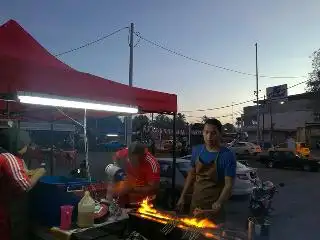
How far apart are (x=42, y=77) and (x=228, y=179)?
A: 2.39 metres

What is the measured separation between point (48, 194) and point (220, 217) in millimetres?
1657

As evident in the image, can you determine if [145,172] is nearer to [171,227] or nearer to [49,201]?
[49,201]

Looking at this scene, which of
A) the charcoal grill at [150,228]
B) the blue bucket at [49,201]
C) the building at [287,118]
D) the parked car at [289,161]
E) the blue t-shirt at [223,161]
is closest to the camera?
the charcoal grill at [150,228]

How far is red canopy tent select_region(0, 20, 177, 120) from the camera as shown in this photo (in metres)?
3.79

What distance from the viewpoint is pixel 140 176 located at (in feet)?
14.3

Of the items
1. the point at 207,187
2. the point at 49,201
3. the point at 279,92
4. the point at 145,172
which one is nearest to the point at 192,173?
the point at 207,187

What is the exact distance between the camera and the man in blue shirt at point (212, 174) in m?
3.06

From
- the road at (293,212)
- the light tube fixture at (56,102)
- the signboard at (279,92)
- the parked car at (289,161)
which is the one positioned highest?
the signboard at (279,92)

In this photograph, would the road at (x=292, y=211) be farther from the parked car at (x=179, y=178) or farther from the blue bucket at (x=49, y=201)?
the blue bucket at (x=49, y=201)

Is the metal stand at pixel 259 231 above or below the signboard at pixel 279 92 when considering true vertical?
below

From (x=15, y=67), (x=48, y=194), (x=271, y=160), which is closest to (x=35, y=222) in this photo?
(x=48, y=194)

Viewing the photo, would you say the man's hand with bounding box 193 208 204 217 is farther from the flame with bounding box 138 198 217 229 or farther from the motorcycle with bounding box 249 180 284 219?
the motorcycle with bounding box 249 180 284 219

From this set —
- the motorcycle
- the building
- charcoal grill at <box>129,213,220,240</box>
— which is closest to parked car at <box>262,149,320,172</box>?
the motorcycle

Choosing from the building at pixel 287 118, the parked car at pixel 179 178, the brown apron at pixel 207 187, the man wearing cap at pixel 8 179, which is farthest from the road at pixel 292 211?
the building at pixel 287 118
